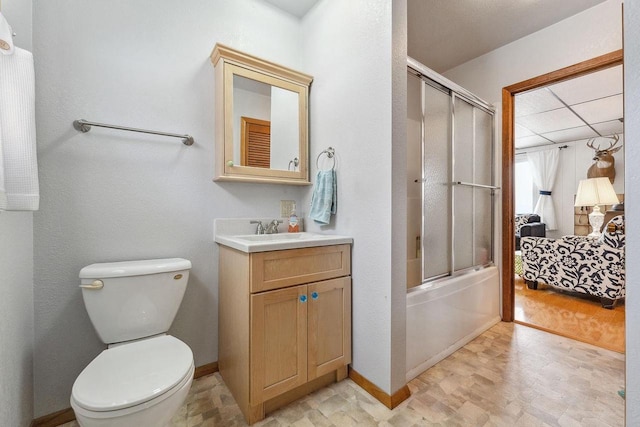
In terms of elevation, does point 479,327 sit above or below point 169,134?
below

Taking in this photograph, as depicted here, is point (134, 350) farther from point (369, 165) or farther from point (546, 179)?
point (546, 179)

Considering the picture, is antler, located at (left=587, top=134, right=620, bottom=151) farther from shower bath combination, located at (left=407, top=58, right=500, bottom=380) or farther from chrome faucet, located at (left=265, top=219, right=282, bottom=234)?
chrome faucet, located at (left=265, top=219, right=282, bottom=234)

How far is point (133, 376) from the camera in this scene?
101cm

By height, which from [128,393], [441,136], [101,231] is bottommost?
[128,393]

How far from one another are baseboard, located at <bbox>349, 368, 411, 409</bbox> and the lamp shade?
4.29 metres

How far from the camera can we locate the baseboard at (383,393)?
1.41 meters

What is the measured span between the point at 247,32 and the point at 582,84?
368 cm

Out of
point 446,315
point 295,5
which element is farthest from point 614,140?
point 295,5

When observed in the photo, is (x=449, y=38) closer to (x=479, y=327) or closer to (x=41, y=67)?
(x=479, y=327)

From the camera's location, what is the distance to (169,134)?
1.56m

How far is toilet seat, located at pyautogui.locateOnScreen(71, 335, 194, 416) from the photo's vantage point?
0.89 metres

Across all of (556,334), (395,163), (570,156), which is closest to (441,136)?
(395,163)

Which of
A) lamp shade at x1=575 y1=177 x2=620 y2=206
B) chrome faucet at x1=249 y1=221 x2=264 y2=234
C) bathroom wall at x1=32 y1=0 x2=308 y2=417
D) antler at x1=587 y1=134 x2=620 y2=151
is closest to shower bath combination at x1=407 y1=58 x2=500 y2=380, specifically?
chrome faucet at x1=249 y1=221 x2=264 y2=234

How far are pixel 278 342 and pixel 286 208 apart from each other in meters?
0.99
